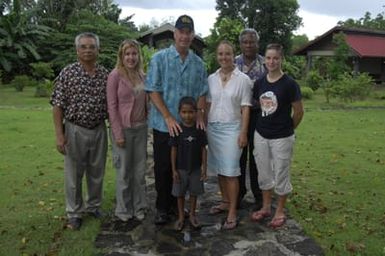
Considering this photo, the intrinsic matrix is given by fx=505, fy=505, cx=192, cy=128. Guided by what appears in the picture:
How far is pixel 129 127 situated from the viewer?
486 centimetres

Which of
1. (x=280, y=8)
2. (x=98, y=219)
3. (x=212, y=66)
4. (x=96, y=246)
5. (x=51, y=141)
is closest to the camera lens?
(x=96, y=246)

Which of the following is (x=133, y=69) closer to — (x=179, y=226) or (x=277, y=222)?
(x=179, y=226)

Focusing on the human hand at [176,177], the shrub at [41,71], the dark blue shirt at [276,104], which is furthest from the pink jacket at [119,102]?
the shrub at [41,71]

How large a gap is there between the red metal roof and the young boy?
2607 centimetres

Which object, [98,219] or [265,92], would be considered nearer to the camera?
[265,92]

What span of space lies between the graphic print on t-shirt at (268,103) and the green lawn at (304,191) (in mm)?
1243

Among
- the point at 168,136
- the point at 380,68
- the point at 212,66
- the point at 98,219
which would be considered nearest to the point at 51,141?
the point at 98,219

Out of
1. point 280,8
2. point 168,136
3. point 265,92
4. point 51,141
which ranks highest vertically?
point 280,8

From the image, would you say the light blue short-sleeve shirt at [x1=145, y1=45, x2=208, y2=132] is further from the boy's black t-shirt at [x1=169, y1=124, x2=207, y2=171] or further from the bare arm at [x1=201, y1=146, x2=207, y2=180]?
the bare arm at [x1=201, y1=146, x2=207, y2=180]

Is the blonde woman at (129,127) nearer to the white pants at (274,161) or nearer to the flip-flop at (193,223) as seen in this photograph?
the flip-flop at (193,223)

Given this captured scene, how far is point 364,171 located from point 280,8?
1158 inches

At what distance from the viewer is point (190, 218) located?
15.8ft

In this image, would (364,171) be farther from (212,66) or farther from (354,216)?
(212,66)

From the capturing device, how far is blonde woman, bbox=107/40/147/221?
15.6 ft
